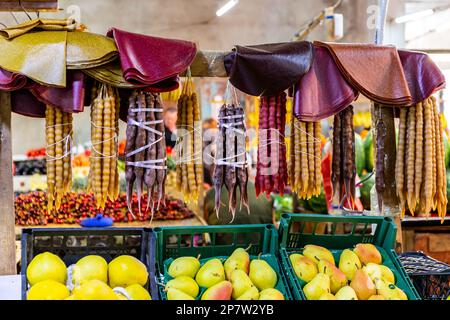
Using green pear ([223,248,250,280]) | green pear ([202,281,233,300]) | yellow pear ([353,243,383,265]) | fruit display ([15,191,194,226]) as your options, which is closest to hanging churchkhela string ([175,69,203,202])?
green pear ([223,248,250,280])

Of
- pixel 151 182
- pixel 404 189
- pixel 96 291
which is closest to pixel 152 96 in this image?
pixel 151 182

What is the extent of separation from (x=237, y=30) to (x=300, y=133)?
338 inches

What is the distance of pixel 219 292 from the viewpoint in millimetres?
1887

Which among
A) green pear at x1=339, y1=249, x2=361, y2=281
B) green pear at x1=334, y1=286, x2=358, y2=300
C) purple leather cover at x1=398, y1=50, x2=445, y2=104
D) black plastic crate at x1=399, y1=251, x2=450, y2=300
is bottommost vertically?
black plastic crate at x1=399, y1=251, x2=450, y2=300

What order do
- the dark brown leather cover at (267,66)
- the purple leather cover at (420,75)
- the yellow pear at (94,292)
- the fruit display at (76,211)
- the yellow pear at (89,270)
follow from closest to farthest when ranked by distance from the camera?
the yellow pear at (94,292), the yellow pear at (89,270), the dark brown leather cover at (267,66), the purple leather cover at (420,75), the fruit display at (76,211)

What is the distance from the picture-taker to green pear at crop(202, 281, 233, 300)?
1879mm

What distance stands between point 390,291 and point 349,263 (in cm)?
23

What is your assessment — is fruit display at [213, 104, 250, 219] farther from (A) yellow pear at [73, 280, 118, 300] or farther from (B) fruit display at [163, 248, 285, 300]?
(A) yellow pear at [73, 280, 118, 300]

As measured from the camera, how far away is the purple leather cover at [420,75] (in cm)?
250

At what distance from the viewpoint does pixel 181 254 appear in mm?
2238

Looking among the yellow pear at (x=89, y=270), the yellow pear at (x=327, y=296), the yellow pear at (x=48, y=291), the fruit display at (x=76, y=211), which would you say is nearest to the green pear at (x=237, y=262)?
the yellow pear at (x=327, y=296)

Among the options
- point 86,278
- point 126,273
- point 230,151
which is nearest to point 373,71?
point 230,151

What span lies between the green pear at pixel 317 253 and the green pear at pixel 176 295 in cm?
56

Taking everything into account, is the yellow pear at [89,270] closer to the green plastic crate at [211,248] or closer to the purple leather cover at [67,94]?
the green plastic crate at [211,248]
